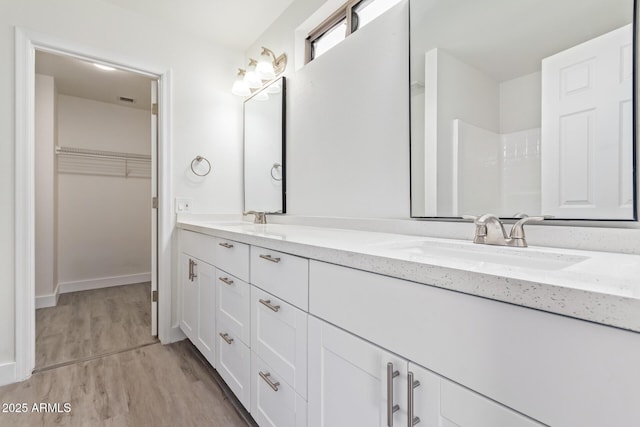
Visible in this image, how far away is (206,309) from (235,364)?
45 cm

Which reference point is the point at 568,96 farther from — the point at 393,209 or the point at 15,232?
the point at 15,232

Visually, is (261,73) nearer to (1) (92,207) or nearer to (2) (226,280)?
(2) (226,280)

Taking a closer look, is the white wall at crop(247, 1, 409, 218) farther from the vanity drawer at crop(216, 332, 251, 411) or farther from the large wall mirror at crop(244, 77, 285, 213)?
the vanity drawer at crop(216, 332, 251, 411)

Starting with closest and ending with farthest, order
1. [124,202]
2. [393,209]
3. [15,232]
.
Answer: [393,209]
[15,232]
[124,202]

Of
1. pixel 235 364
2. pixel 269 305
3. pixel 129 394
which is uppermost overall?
pixel 269 305

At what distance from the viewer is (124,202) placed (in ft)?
12.5

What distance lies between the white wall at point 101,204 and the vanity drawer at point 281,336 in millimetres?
3323

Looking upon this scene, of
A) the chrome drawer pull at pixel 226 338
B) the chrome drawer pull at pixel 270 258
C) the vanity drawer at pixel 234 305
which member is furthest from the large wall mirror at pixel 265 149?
the chrome drawer pull at pixel 270 258

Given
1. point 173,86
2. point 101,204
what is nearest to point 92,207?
point 101,204

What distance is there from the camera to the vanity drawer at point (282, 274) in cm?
98

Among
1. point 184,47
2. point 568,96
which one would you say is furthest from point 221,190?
point 568,96

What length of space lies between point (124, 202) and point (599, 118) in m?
4.35

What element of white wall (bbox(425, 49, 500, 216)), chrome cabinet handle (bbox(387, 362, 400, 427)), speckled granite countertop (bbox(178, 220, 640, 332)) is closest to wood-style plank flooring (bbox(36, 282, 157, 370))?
speckled granite countertop (bbox(178, 220, 640, 332))

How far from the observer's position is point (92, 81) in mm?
3033
